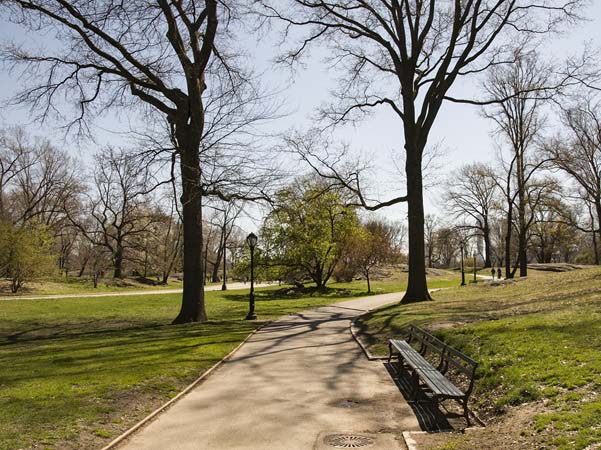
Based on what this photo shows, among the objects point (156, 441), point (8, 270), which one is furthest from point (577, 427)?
point (8, 270)

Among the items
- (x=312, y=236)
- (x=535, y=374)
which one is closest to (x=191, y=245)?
(x=535, y=374)

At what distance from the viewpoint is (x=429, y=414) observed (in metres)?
6.69

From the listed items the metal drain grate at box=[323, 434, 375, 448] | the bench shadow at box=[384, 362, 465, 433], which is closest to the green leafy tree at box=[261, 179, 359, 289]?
the bench shadow at box=[384, 362, 465, 433]

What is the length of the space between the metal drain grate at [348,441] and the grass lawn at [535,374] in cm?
70

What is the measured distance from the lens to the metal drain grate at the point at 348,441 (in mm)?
5445

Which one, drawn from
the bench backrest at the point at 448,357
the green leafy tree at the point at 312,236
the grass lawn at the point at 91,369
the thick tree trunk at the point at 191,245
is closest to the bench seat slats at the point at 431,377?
the bench backrest at the point at 448,357

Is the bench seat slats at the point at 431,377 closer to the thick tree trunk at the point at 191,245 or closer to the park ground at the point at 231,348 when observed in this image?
the park ground at the point at 231,348

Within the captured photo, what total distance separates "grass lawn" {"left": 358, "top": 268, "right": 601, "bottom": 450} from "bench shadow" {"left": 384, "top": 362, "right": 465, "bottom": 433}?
0.39 meters

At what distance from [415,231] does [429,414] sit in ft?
45.2

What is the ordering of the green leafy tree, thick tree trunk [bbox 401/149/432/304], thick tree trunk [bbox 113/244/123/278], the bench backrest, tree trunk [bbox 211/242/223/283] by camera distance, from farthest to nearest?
tree trunk [bbox 211/242/223/283] → thick tree trunk [bbox 113/244/123/278] → the green leafy tree → thick tree trunk [bbox 401/149/432/304] → the bench backrest

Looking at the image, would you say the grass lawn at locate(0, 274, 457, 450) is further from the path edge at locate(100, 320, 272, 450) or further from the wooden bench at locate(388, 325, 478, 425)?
the wooden bench at locate(388, 325, 478, 425)

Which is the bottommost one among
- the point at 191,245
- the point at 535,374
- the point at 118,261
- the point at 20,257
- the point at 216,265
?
the point at 535,374

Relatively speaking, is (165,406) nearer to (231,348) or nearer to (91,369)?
(91,369)

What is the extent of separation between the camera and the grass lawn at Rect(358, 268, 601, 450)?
503cm
